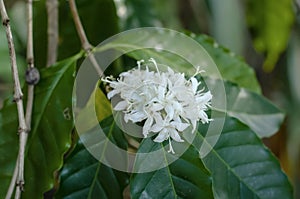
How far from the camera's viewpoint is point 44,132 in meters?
0.83

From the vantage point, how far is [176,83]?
713 millimetres

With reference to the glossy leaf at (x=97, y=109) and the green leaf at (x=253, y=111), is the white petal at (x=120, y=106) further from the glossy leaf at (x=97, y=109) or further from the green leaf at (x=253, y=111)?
the green leaf at (x=253, y=111)

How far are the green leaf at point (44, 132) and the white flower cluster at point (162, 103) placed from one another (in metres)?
0.13

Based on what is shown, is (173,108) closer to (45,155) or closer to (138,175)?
(138,175)

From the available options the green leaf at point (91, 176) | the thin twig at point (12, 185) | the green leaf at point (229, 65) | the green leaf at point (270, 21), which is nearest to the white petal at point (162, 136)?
the green leaf at point (91, 176)

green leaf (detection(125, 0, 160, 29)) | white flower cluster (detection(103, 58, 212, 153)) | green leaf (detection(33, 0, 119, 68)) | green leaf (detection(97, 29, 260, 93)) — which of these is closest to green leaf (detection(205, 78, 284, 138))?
green leaf (detection(97, 29, 260, 93))

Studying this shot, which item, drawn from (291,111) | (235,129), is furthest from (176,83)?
(291,111)

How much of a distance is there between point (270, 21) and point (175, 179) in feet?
3.70

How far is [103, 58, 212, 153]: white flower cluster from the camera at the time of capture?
688mm

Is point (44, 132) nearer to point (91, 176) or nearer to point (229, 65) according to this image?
point (91, 176)

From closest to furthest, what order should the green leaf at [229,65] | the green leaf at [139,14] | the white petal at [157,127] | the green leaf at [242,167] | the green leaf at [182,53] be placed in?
the white petal at [157,127]
the green leaf at [242,167]
the green leaf at [182,53]
the green leaf at [229,65]
the green leaf at [139,14]

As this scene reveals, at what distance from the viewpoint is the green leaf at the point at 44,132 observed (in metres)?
0.80

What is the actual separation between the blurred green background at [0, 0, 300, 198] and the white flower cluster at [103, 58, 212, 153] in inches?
16.7

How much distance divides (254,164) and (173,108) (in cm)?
21
